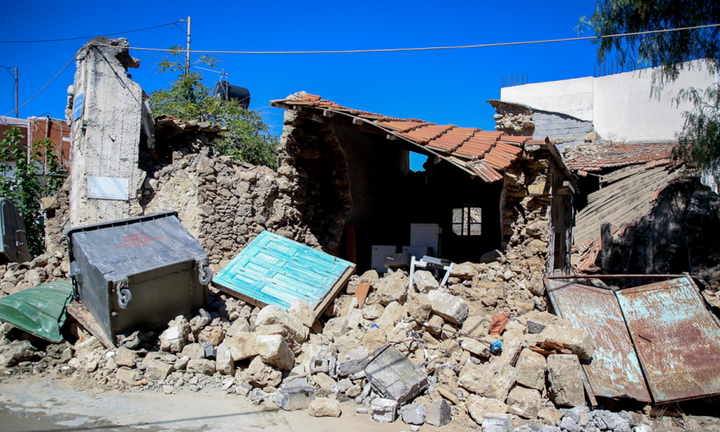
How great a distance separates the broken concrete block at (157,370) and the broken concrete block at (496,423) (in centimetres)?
335

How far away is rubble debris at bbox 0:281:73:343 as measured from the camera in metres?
5.05

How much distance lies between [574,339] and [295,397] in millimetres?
3055

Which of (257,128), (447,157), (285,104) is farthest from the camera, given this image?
(257,128)

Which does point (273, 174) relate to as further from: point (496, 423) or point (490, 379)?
point (496, 423)

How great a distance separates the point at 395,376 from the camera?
4555 mm

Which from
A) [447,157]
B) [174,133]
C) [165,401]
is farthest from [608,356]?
[174,133]

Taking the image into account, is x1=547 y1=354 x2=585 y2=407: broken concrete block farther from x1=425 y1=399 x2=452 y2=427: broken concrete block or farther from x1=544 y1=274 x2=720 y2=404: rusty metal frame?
x1=425 y1=399 x2=452 y2=427: broken concrete block

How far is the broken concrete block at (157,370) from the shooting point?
4.64 m

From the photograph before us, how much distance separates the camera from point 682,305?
5027 mm

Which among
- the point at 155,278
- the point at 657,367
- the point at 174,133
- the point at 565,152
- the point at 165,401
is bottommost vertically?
the point at 165,401

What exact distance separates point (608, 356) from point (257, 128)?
1187cm

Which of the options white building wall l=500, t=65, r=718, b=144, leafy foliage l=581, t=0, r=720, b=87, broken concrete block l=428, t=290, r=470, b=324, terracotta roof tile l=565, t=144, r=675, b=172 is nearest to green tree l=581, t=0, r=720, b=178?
leafy foliage l=581, t=0, r=720, b=87

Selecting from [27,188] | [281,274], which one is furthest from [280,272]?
[27,188]

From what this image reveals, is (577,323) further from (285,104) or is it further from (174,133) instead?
(174,133)
